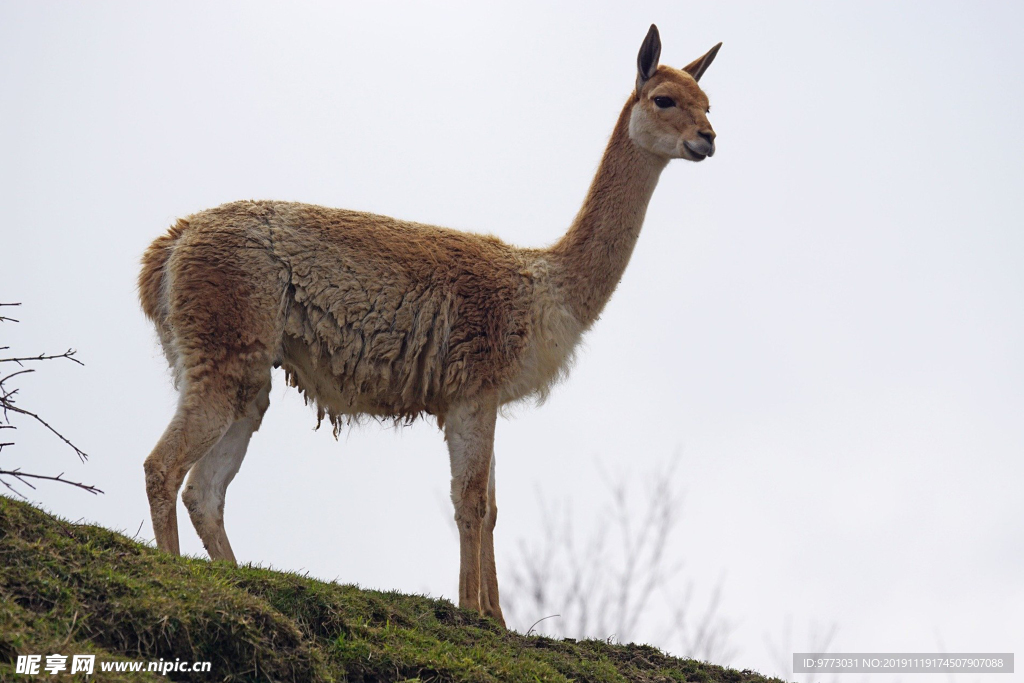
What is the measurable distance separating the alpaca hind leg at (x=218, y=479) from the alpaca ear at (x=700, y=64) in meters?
4.45

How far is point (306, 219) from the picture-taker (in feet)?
25.0

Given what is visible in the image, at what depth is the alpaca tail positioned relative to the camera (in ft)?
23.9

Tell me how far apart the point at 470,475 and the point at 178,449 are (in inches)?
75.6

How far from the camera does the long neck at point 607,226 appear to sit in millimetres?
8328

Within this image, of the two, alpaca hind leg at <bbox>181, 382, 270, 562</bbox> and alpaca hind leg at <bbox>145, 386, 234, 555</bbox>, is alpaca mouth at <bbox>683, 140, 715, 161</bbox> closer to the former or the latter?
alpaca hind leg at <bbox>181, 382, 270, 562</bbox>

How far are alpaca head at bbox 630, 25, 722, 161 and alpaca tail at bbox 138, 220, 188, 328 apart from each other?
3554mm

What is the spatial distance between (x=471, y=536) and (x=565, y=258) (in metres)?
2.31

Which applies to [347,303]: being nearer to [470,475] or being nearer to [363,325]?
[363,325]

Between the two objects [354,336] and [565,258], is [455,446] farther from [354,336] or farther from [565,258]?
[565,258]

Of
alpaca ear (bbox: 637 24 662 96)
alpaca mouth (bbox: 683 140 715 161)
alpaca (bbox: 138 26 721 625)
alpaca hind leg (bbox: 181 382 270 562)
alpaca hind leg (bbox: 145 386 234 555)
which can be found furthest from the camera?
alpaca ear (bbox: 637 24 662 96)

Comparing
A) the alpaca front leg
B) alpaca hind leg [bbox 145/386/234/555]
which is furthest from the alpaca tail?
the alpaca front leg

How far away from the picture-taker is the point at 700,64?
9211 millimetres


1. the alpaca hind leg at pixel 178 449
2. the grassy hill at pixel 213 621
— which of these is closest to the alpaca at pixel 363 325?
the alpaca hind leg at pixel 178 449

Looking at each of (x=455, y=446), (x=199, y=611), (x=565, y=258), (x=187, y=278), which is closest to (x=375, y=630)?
(x=199, y=611)
